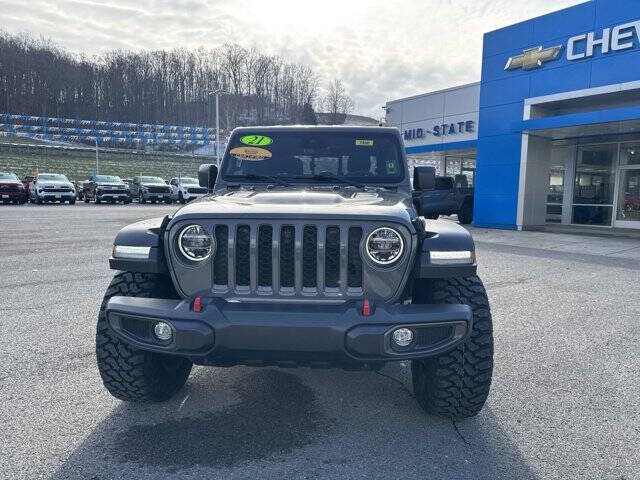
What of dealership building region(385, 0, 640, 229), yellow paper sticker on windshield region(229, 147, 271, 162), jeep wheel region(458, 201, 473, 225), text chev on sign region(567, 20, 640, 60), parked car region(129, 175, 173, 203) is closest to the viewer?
yellow paper sticker on windshield region(229, 147, 271, 162)

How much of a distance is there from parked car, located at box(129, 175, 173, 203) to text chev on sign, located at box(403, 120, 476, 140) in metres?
14.6

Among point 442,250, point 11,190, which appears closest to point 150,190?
point 11,190

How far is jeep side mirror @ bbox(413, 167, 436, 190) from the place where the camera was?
4.18 metres

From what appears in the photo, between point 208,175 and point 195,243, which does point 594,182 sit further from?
point 195,243

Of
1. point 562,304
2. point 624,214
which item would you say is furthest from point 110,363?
point 624,214

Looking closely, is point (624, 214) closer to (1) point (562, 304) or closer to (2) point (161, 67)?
(1) point (562, 304)

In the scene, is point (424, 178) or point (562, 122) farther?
point (562, 122)

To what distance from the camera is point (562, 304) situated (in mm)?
5898

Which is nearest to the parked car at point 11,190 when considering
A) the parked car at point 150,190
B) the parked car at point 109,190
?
the parked car at point 109,190

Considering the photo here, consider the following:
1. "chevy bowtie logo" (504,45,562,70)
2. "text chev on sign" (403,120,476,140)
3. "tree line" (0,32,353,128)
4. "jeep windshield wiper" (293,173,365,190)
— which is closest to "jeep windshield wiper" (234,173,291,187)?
"jeep windshield wiper" (293,173,365,190)

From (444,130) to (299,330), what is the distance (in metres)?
20.6

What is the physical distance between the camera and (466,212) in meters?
18.5

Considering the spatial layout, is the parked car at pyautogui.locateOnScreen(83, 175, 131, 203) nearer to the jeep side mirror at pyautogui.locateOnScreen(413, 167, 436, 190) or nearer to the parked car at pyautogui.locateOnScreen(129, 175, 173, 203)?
the parked car at pyautogui.locateOnScreen(129, 175, 173, 203)

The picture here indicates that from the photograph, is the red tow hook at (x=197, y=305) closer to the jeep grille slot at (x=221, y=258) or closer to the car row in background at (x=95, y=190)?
the jeep grille slot at (x=221, y=258)
